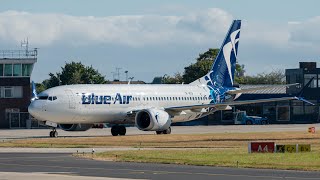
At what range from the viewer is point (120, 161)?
43031 mm

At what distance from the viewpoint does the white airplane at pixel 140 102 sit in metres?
71.7

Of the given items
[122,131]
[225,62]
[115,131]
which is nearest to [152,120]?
[122,131]

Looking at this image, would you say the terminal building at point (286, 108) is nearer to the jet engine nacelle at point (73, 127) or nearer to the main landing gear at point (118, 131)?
the main landing gear at point (118, 131)

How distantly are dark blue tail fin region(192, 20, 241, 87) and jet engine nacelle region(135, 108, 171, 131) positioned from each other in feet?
31.2

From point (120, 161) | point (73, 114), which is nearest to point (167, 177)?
point (120, 161)

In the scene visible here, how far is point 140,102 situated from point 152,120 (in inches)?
139

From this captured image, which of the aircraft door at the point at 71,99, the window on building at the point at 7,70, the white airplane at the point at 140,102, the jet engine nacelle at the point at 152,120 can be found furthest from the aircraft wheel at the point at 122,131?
the window on building at the point at 7,70

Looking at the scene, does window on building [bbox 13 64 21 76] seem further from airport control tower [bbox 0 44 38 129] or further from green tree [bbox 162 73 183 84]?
green tree [bbox 162 73 183 84]

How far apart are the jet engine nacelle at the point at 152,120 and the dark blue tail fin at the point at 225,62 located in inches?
375

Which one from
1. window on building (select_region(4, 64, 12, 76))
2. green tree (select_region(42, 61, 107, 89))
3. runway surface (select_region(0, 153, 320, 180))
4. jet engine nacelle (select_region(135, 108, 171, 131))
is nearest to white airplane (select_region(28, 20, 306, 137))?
jet engine nacelle (select_region(135, 108, 171, 131))

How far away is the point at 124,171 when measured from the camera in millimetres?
36812

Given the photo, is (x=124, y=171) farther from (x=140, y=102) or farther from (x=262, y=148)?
(x=140, y=102)

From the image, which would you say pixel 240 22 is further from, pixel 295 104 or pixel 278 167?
pixel 278 167

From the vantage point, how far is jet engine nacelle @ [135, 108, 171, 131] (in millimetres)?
73125
